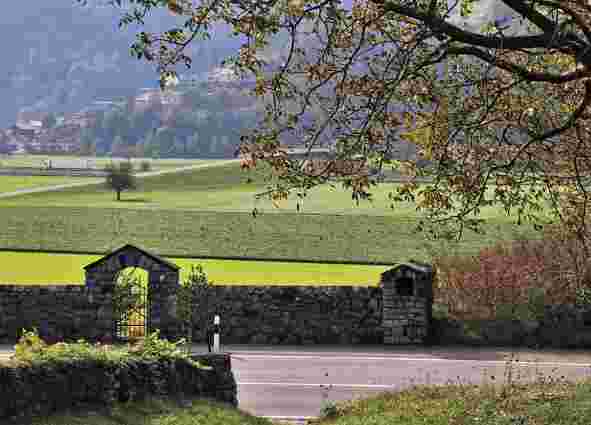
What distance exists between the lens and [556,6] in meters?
14.3

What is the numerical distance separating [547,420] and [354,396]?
7.77 metres

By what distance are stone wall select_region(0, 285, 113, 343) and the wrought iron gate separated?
1.16 ft

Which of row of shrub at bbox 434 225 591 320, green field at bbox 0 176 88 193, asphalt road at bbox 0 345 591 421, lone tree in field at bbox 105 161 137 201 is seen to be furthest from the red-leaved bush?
green field at bbox 0 176 88 193

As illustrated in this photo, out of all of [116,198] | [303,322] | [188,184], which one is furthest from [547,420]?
[188,184]

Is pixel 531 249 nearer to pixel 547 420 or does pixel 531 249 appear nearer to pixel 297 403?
pixel 297 403

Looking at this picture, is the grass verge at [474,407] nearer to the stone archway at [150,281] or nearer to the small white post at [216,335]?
the small white post at [216,335]

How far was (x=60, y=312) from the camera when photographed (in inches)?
1161

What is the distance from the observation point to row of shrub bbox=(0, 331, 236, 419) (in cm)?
1241

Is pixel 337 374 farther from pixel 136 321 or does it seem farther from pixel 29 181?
pixel 29 181

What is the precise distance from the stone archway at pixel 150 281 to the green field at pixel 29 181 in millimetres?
86237

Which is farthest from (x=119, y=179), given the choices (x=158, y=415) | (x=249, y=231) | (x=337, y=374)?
(x=158, y=415)

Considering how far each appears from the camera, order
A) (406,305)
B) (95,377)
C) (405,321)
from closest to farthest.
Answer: (95,377), (406,305), (405,321)

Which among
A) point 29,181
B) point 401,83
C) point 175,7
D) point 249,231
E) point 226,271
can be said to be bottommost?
point 226,271

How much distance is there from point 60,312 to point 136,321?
6.85 feet
